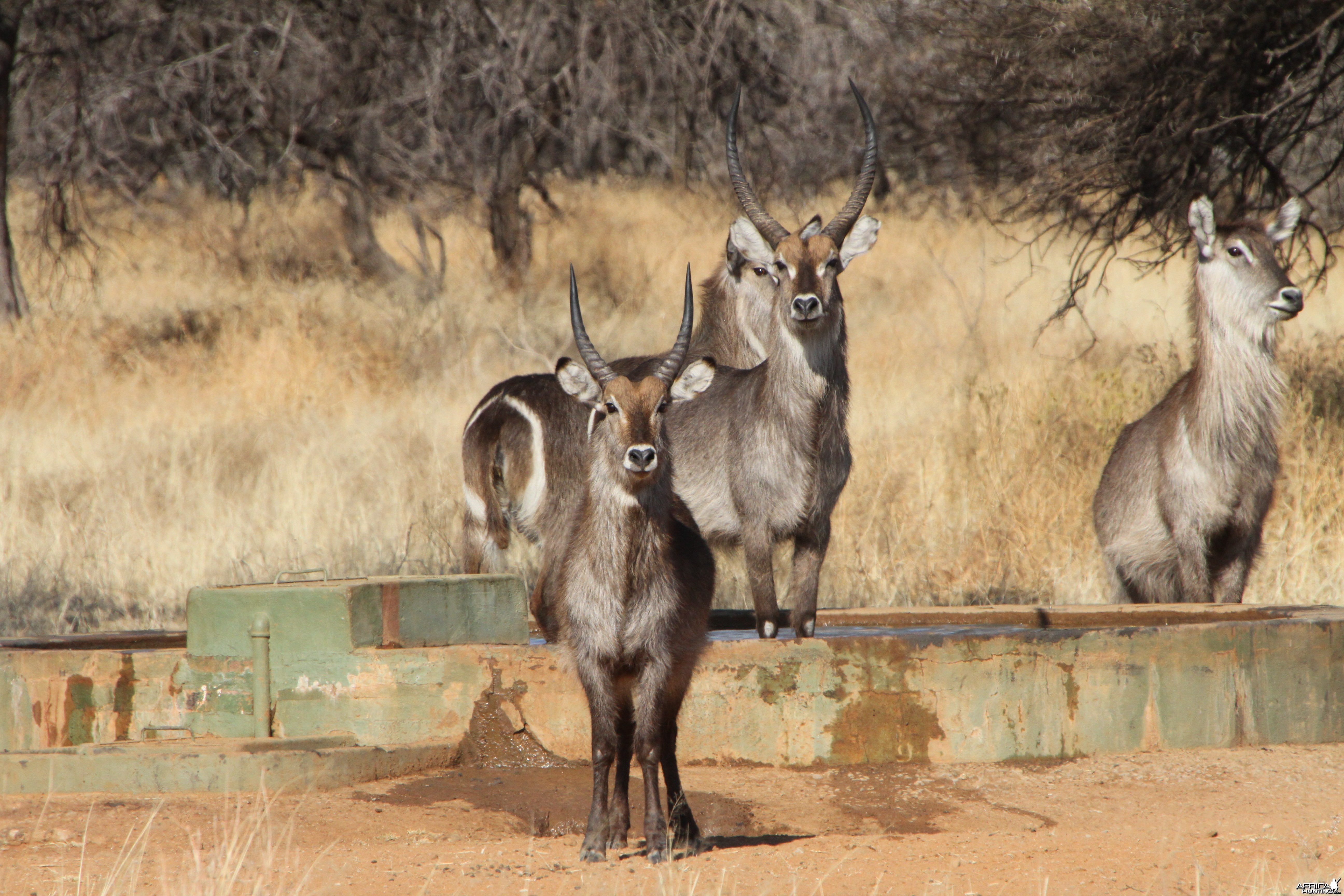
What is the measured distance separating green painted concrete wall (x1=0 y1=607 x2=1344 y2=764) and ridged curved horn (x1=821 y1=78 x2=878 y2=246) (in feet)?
5.07

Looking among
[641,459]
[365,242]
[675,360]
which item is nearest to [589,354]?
[675,360]

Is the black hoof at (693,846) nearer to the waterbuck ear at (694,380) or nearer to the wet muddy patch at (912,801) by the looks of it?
the wet muddy patch at (912,801)

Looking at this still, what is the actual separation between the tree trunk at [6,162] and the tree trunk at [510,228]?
14.0ft

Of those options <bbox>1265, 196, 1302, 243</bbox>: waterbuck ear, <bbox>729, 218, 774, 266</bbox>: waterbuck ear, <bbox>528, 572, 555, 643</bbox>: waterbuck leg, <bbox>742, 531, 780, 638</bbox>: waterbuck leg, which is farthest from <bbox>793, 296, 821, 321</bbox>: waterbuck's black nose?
<bbox>1265, 196, 1302, 243</bbox>: waterbuck ear

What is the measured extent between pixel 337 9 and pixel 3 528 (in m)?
7.38

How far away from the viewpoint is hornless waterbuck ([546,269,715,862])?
14.5 ft

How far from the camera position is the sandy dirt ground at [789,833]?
12.9 ft

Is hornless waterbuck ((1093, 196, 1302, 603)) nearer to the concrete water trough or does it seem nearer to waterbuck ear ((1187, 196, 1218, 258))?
waterbuck ear ((1187, 196, 1218, 258))

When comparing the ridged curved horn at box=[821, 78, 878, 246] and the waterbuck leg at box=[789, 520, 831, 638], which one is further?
the ridged curved horn at box=[821, 78, 878, 246]

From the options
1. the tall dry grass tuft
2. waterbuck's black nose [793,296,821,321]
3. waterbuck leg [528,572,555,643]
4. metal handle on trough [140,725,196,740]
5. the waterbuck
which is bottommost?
the tall dry grass tuft

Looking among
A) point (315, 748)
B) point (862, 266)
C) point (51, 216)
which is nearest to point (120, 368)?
point (51, 216)

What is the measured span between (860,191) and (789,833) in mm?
2506

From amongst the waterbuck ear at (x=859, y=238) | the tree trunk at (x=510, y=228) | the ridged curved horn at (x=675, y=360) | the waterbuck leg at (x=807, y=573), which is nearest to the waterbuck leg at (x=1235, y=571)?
the waterbuck leg at (x=807, y=573)

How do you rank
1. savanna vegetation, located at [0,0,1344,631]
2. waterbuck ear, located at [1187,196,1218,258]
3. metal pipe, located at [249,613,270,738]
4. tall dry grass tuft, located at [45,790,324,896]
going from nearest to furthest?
tall dry grass tuft, located at [45,790,324,896]
metal pipe, located at [249,613,270,738]
waterbuck ear, located at [1187,196,1218,258]
savanna vegetation, located at [0,0,1344,631]
